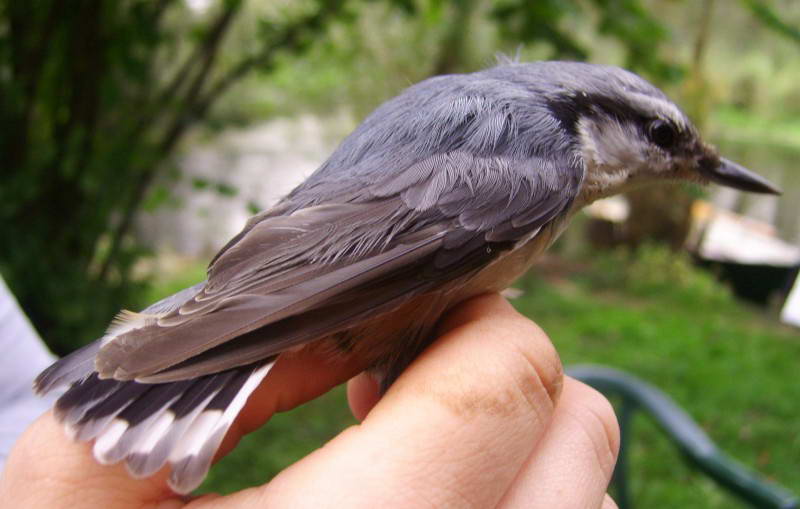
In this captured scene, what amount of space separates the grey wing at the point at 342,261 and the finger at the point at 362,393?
13.9 inches

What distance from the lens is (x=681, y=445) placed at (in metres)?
2.11

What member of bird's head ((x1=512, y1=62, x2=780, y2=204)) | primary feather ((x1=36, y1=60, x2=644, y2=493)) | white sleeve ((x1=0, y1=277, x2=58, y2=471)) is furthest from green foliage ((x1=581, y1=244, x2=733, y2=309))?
white sleeve ((x1=0, y1=277, x2=58, y2=471))

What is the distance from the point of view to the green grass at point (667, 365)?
10.4 ft

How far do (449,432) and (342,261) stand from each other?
A: 0.28 metres

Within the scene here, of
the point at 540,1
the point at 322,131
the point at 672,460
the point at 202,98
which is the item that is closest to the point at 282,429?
the point at 202,98

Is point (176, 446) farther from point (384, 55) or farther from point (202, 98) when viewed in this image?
point (384, 55)

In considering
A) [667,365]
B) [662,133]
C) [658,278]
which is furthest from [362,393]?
[658,278]

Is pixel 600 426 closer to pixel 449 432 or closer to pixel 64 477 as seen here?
pixel 449 432

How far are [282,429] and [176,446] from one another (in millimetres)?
2873

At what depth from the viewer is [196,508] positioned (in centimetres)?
84

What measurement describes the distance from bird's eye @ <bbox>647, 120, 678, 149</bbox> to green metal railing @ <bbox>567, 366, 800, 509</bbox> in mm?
1066

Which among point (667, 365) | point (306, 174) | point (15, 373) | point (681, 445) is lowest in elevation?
point (667, 365)

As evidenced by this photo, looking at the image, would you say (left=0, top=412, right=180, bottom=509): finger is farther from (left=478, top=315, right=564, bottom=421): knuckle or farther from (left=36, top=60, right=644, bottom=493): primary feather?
(left=478, top=315, right=564, bottom=421): knuckle

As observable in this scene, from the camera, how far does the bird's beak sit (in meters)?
1.46
